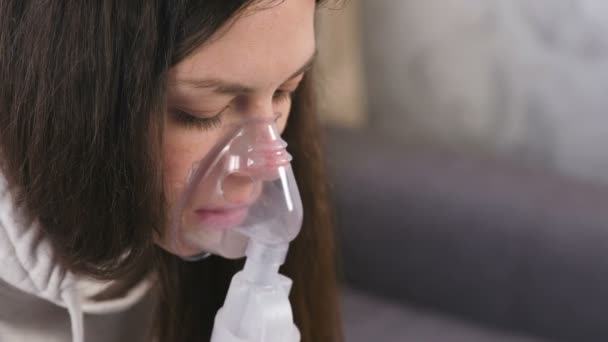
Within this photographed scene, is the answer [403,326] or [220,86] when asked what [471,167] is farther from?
[220,86]

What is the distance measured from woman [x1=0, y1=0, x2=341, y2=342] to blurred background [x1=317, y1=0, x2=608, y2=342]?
35cm

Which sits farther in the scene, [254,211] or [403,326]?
[403,326]

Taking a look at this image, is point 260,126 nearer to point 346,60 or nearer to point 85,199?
point 85,199


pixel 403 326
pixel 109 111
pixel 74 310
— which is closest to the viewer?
pixel 109 111

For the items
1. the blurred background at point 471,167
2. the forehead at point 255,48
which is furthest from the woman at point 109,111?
the blurred background at point 471,167

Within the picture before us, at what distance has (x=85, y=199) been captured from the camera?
699mm

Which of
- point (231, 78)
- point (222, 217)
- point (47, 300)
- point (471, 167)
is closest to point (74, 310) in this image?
point (47, 300)

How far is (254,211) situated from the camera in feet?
2.41

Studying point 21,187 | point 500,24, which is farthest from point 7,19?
point 500,24

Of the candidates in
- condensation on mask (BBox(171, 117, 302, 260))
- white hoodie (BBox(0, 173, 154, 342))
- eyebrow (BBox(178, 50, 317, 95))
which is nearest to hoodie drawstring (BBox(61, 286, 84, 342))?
white hoodie (BBox(0, 173, 154, 342))

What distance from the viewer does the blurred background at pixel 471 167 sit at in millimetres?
1315

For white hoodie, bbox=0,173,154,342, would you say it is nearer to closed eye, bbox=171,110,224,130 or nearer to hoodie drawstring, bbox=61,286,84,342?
hoodie drawstring, bbox=61,286,84,342

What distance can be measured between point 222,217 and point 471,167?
747 mm

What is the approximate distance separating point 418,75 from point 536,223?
1.55 ft
